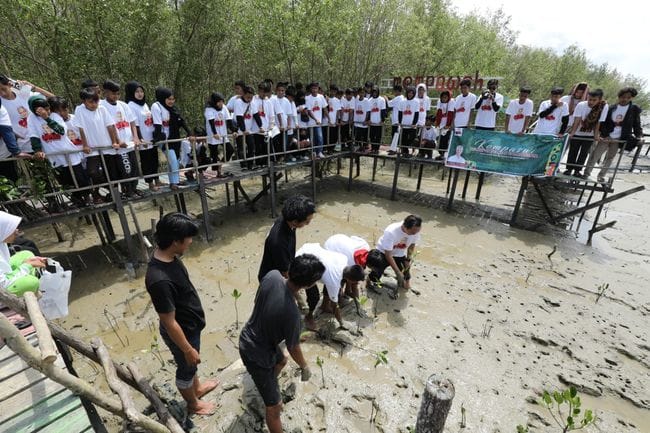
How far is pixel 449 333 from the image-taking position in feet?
14.8

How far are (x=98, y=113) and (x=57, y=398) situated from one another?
474 centimetres

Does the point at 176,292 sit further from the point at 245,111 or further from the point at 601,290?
the point at 601,290

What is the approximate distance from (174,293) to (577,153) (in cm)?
963

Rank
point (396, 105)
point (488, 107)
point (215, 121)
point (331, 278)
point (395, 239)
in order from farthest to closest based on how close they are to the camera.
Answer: point (396, 105)
point (488, 107)
point (215, 121)
point (395, 239)
point (331, 278)

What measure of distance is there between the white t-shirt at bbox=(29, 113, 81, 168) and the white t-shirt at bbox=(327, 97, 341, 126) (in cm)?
664

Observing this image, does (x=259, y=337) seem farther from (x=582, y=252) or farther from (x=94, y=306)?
(x=582, y=252)

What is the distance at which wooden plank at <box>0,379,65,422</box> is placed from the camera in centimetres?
209

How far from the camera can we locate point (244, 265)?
6.58 metres

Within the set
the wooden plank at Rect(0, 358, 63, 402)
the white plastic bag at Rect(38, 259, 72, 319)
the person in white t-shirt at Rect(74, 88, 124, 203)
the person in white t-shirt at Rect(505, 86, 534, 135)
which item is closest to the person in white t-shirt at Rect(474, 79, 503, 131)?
the person in white t-shirt at Rect(505, 86, 534, 135)

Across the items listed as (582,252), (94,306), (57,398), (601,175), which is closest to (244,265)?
(94,306)

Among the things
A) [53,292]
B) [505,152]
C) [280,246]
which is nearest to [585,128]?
[505,152]

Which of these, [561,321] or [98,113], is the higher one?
[98,113]

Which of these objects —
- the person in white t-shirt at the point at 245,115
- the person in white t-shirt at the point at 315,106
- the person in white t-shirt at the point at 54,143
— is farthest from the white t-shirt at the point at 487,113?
the person in white t-shirt at the point at 54,143

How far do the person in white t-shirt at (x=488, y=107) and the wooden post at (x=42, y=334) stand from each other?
962cm
